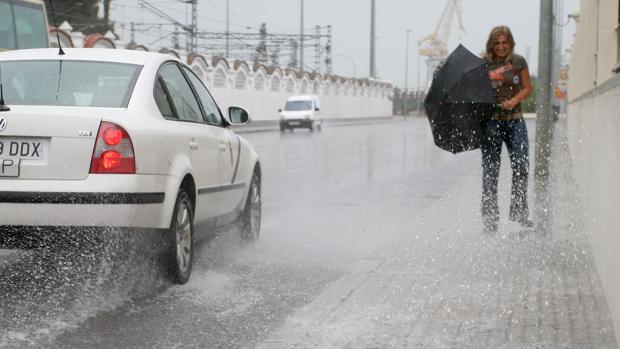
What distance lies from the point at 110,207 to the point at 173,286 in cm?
90

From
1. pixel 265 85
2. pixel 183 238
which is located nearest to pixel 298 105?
pixel 265 85

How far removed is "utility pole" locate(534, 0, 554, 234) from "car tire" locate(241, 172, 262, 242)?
3386mm

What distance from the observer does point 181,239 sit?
650 cm

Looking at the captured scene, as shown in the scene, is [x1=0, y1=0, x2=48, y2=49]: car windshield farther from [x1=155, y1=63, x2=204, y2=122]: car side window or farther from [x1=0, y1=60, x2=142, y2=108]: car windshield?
[x1=0, y1=60, x2=142, y2=108]: car windshield

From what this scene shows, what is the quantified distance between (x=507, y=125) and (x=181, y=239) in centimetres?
344

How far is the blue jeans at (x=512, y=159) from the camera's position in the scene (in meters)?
8.73

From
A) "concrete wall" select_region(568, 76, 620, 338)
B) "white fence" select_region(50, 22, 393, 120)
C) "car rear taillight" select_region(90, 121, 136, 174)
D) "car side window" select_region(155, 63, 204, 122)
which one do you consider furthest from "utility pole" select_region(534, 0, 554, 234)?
"white fence" select_region(50, 22, 393, 120)

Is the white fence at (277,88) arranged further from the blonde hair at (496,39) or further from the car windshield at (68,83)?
the car windshield at (68,83)

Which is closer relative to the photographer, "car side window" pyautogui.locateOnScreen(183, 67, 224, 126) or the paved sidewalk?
the paved sidewalk

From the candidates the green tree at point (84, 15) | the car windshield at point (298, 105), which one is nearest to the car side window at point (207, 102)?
the car windshield at point (298, 105)

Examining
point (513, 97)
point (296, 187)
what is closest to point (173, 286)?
point (513, 97)

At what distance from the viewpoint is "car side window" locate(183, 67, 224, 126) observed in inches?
304

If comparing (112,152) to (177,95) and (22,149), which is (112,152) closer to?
(22,149)

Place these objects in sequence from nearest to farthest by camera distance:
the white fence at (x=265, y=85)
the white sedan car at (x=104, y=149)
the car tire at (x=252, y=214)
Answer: the white sedan car at (x=104, y=149) < the car tire at (x=252, y=214) < the white fence at (x=265, y=85)
